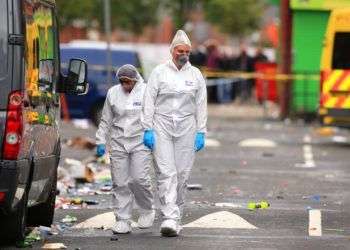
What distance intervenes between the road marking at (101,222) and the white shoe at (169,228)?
3.12 feet

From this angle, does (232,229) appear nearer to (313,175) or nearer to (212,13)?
(313,175)

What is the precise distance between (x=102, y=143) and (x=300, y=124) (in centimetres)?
2007

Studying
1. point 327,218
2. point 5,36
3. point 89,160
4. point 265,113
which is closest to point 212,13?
point 265,113

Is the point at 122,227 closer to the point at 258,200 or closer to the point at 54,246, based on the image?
the point at 54,246

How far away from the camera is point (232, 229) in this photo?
1239cm

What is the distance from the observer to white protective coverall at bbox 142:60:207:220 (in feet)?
39.1

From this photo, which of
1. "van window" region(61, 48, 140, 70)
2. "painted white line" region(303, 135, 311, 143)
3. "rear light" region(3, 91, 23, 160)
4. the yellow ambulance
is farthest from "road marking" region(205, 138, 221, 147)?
"rear light" region(3, 91, 23, 160)

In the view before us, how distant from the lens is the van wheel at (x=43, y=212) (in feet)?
39.5

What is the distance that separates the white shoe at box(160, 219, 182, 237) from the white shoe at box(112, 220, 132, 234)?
443 mm

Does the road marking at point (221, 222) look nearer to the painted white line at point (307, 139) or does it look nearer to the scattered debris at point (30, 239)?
the scattered debris at point (30, 239)

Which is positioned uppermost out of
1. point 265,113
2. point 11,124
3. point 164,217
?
point 11,124

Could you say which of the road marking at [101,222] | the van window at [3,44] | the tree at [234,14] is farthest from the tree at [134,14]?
the van window at [3,44]

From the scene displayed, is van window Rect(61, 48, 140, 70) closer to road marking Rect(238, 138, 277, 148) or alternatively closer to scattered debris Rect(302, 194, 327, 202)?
road marking Rect(238, 138, 277, 148)

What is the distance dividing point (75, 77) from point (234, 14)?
42.4m
